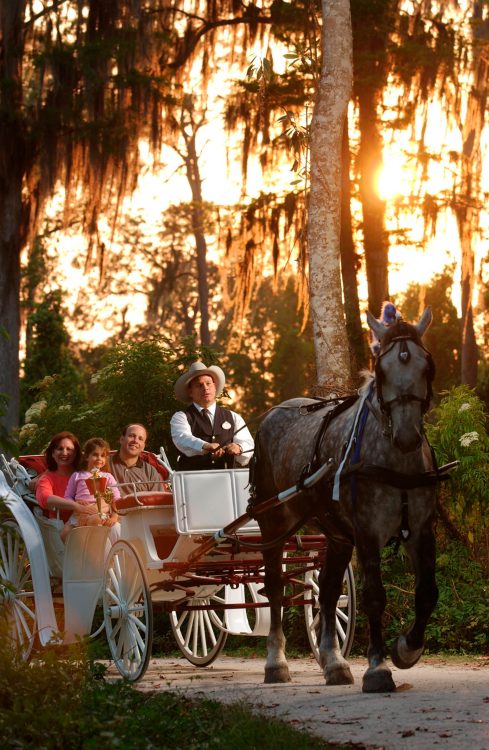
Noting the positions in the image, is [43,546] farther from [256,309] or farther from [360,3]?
[256,309]

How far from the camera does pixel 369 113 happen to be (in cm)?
1541

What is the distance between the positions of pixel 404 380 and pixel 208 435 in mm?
2737

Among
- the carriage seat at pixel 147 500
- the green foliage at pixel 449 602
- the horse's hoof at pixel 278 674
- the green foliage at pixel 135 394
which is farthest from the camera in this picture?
the green foliage at pixel 135 394

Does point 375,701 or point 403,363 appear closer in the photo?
point 375,701

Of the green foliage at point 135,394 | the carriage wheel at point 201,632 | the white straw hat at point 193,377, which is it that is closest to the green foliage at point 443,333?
the green foliage at point 135,394

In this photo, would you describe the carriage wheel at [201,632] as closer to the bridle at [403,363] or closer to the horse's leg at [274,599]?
the horse's leg at [274,599]

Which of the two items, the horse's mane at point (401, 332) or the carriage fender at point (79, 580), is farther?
the carriage fender at point (79, 580)

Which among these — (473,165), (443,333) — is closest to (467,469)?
(473,165)

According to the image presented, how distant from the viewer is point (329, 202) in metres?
11.7

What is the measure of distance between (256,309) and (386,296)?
31860 mm

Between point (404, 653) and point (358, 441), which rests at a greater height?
point (358, 441)

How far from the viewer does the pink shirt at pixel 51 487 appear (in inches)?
372

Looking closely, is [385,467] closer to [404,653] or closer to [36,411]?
[404,653]

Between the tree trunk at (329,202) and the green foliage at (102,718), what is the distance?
507 cm
